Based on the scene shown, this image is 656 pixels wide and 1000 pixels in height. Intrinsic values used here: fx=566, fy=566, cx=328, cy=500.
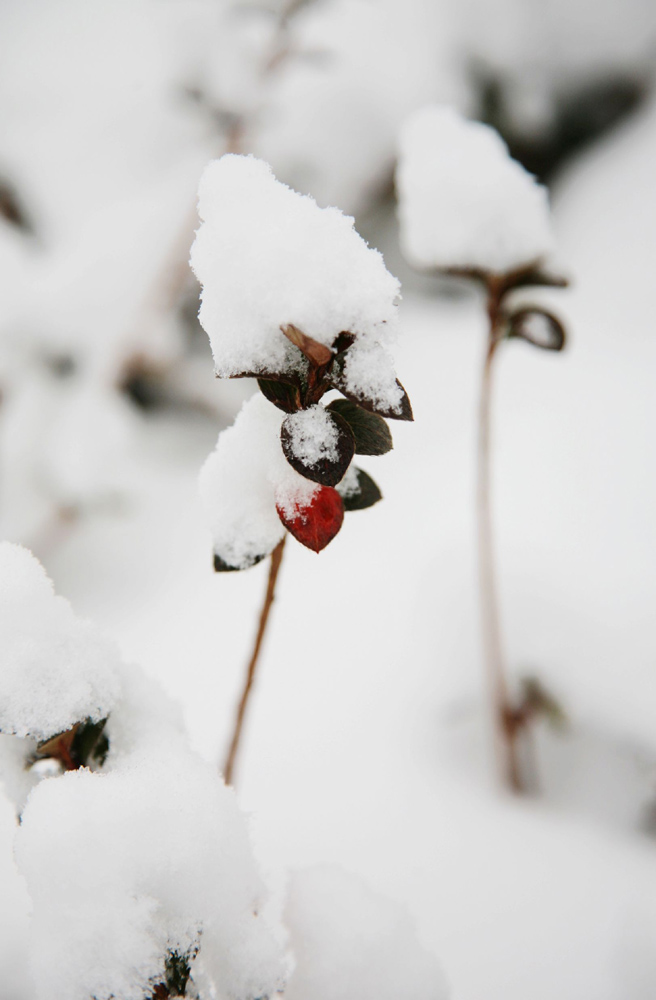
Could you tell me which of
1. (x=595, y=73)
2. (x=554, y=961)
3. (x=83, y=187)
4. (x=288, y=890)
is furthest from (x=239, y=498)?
(x=595, y=73)

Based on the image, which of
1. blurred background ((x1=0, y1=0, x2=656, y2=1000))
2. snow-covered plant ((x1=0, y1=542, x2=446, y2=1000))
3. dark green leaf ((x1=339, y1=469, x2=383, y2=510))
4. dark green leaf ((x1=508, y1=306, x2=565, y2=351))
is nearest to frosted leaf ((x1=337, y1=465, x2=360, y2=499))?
dark green leaf ((x1=339, y1=469, x2=383, y2=510))

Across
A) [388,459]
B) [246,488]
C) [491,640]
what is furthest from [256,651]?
[388,459]

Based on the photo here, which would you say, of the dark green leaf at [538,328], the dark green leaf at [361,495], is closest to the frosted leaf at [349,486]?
the dark green leaf at [361,495]

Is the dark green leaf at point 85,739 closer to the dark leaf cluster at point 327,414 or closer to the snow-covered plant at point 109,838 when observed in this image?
the snow-covered plant at point 109,838

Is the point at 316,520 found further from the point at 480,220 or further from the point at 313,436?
the point at 480,220

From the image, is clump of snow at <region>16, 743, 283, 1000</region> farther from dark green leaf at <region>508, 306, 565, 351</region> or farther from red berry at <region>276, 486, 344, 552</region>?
dark green leaf at <region>508, 306, 565, 351</region>

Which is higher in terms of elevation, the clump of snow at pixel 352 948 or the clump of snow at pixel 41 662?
the clump of snow at pixel 41 662
